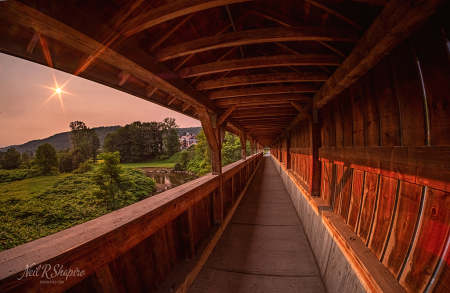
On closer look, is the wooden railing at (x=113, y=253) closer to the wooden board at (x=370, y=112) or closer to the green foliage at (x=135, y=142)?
the wooden board at (x=370, y=112)

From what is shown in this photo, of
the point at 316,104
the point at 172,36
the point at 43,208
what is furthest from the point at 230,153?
the point at 172,36

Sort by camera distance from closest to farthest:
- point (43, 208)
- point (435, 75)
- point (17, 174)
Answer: point (435, 75), point (43, 208), point (17, 174)

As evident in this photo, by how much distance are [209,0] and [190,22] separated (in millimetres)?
878

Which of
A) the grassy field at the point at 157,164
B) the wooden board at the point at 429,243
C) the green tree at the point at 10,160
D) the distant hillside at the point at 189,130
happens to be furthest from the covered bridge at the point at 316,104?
the distant hillside at the point at 189,130

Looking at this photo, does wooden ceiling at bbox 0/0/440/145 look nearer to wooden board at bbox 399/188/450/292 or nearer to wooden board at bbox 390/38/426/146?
wooden board at bbox 390/38/426/146

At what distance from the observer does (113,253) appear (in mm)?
1379

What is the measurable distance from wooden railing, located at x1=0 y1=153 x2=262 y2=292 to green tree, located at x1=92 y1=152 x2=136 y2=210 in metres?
20.9

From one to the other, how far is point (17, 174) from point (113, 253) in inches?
1739

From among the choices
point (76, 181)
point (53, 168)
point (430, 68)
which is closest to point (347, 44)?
point (430, 68)

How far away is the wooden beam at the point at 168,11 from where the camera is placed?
134 cm

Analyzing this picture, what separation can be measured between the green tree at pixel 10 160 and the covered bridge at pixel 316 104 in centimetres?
4723

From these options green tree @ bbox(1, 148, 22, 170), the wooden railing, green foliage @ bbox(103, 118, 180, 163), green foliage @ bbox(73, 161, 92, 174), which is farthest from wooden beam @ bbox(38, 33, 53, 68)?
green foliage @ bbox(103, 118, 180, 163)

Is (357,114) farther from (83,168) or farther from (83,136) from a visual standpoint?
(83,136)

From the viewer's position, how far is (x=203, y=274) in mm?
2902
